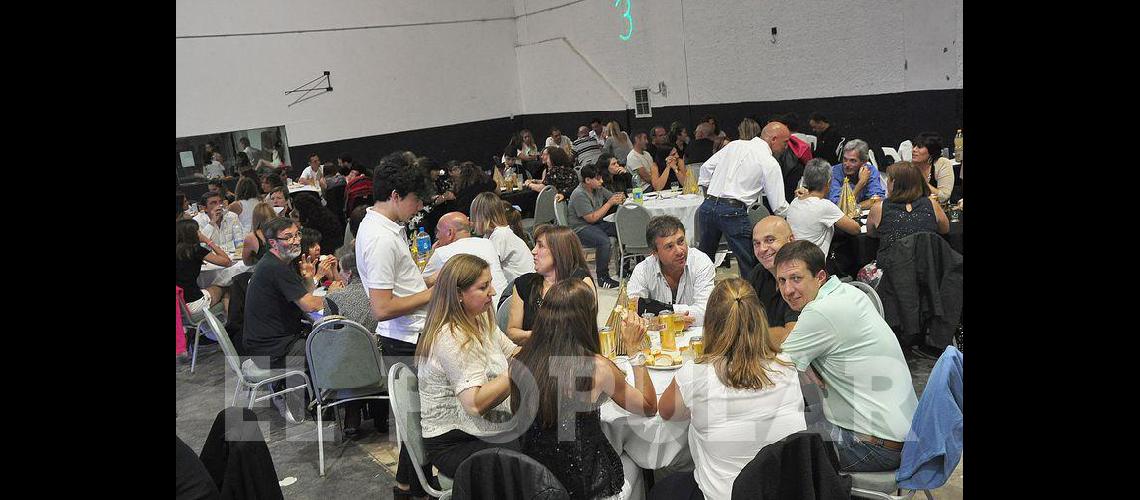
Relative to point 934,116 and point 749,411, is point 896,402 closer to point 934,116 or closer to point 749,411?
point 749,411

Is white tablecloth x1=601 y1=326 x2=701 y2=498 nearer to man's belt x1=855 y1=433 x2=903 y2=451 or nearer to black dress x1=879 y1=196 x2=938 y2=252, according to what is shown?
man's belt x1=855 y1=433 x2=903 y2=451

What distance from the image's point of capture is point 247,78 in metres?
12.5

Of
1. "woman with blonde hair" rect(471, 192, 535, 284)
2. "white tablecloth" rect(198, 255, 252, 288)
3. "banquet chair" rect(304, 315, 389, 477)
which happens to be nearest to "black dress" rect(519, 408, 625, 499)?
"banquet chair" rect(304, 315, 389, 477)

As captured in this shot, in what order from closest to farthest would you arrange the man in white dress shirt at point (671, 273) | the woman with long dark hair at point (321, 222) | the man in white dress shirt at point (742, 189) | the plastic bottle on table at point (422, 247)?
the man in white dress shirt at point (671, 273)
the plastic bottle on table at point (422, 247)
the man in white dress shirt at point (742, 189)
the woman with long dark hair at point (321, 222)

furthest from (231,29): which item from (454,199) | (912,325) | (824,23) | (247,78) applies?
(912,325)

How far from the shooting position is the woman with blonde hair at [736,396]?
2.52m

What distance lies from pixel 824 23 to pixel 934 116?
1.84 m

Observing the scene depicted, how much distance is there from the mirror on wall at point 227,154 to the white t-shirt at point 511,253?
25.9 feet

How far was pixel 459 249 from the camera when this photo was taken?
174 inches

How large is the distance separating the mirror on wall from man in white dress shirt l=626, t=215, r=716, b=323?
30.3 feet

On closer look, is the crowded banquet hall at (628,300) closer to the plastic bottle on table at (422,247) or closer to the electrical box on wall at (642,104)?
the plastic bottle on table at (422,247)

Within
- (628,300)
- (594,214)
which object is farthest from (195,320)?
(628,300)

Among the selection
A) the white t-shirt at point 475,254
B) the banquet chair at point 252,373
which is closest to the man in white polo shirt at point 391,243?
the white t-shirt at point 475,254

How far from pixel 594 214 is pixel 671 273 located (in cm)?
312
